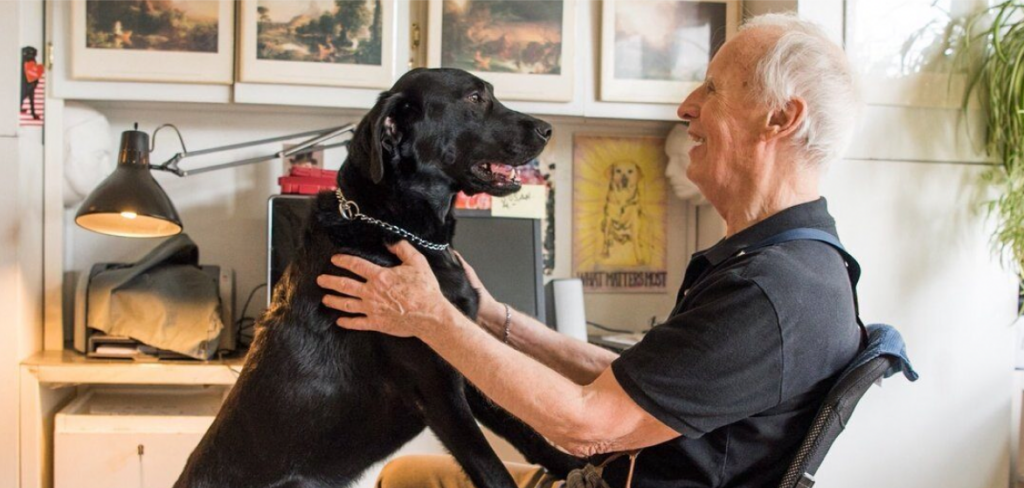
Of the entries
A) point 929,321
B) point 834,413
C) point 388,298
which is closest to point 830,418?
point 834,413

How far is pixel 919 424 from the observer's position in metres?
2.08

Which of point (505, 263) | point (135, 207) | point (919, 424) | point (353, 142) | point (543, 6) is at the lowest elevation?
point (919, 424)

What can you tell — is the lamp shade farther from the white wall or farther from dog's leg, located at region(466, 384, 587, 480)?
the white wall

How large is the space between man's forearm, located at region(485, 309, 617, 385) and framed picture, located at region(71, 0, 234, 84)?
1.16 metres

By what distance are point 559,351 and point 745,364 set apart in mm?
526

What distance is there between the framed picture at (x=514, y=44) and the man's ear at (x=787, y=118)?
113cm

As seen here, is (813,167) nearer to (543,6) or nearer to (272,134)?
(543,6)

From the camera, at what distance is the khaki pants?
4.49 feet

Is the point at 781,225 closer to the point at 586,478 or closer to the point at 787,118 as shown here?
the point at 787,118

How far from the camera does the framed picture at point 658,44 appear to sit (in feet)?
7.41

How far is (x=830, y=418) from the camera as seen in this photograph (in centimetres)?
97

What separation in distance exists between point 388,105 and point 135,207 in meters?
0.94

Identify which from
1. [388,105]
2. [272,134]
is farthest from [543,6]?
[388,105]

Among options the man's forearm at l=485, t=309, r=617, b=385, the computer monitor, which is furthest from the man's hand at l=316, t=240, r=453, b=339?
the computer monitor
